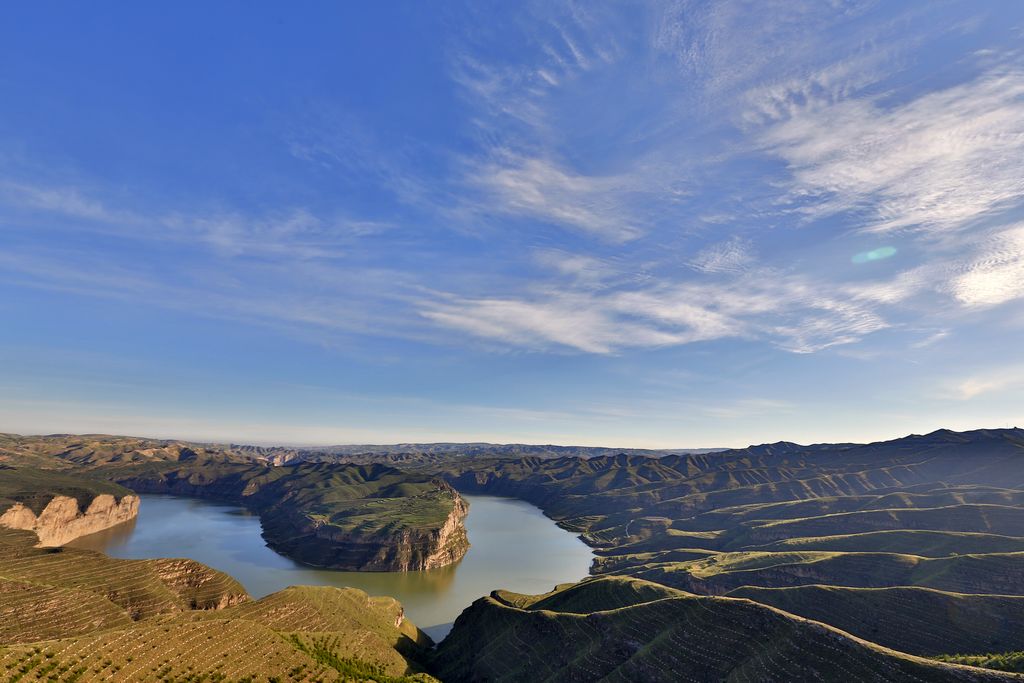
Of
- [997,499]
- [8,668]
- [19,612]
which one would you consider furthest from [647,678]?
[997,499]

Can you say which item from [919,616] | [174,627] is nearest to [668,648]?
[919,616]

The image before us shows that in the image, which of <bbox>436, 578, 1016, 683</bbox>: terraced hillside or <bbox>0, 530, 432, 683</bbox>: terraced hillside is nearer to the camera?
<bbox>0, 530, 432, 683</bbox>: terraced hillside

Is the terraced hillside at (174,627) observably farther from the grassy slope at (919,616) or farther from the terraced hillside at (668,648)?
the grassy slope at (919,616)

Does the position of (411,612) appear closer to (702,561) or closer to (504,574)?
(504,574)

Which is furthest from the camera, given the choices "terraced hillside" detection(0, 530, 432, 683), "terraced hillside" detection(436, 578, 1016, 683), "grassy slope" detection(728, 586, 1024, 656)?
"grassy slope" detection(728, 586, 1024, 656)

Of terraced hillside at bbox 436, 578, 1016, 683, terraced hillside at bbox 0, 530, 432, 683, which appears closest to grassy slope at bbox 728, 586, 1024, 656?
terraced hillside at bbox 436, 578, 1016, 683

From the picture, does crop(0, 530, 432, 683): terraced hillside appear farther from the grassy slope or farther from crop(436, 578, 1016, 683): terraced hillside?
the grassy slope

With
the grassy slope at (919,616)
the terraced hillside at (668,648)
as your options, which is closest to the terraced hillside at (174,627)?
the terraced hillside at (668,648)
